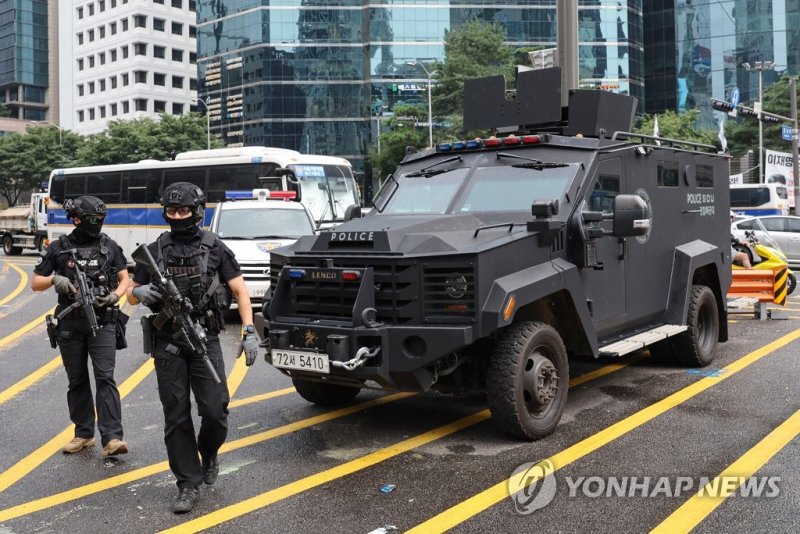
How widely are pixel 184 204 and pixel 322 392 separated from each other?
2.69m

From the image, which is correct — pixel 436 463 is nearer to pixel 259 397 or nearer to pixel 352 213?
pixel 259 397

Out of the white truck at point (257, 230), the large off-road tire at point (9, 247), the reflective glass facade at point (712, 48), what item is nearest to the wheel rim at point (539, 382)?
the white truck at point (257, 230)

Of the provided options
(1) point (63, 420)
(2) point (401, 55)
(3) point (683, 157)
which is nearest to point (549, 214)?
(3) point (683, 157)

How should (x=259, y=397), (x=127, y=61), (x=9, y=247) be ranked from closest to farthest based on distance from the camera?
(x=259, y=397) < (x=9, y=247) < (x=127, y=61)

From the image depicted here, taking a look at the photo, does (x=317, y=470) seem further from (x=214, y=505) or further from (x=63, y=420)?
(x=63, y=420)

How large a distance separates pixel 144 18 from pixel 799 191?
244 feet

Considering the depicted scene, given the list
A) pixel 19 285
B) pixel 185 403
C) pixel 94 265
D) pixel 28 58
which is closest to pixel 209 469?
pixel 185 403

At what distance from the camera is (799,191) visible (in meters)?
34.7

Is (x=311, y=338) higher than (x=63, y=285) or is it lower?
lower

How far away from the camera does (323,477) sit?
538 cm

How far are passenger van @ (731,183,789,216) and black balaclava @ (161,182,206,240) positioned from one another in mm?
33130

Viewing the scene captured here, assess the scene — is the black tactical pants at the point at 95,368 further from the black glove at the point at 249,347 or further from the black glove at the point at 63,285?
the black glove at the point at 249,347

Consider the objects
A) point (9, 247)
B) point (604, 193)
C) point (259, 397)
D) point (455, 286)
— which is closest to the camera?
point (455, 286)

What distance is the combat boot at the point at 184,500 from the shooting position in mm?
4793
